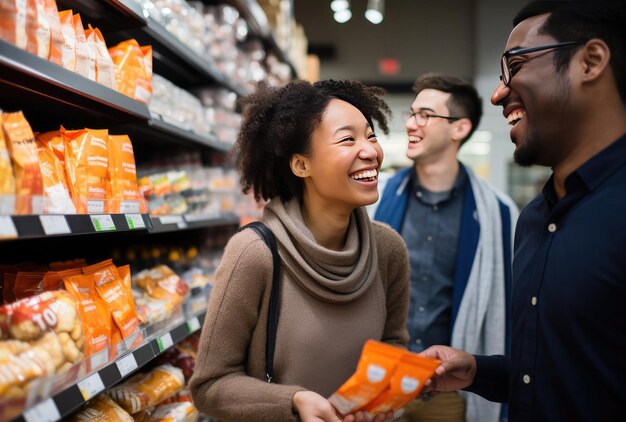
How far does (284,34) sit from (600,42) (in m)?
4.24

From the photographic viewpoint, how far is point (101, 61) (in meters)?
1.87

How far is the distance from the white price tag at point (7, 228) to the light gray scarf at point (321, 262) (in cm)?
68

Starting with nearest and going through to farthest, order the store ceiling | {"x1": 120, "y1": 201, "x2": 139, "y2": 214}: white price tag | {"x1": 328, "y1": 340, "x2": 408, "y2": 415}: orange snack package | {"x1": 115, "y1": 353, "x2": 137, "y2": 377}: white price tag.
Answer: {"x1": 328, "y1": 340, "x2": 408, "y2": 415}: orange snack package < {"x1": 115, "y1": 353, "x2": 137, "y2": 377}: white price tag < {"x1": 120, "y1": 201, "x2": 139, "y2": 214}: white price tag < the store ceiling

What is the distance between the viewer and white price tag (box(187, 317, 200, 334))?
2.28 metres

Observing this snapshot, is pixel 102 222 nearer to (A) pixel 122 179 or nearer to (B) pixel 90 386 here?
(A) pixel 122 179

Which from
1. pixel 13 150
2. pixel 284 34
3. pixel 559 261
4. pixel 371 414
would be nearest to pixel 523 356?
pixel 559 261

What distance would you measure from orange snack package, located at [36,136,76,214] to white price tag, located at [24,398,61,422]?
1.56 ft

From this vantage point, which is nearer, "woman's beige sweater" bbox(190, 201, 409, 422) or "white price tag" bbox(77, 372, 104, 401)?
"white price tag" bbox(77, 372, 104, 401)

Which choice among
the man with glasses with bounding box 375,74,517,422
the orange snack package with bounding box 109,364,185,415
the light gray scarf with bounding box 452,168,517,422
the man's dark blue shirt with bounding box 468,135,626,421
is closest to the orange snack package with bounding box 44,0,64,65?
the orange snack package with bounding box 109,364,185,415

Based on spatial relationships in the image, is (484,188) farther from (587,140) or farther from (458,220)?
(587,140)

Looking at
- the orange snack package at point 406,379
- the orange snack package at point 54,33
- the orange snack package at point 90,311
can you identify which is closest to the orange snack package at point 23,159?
the orange snack package at point 54,33

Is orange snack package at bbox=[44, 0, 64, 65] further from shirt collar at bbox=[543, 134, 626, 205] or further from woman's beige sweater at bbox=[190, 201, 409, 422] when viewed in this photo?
shirt collar at bbox=[543, 134, 626, 205]

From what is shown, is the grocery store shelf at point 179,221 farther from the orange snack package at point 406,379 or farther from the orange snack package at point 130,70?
the orange snack package at point 406,379

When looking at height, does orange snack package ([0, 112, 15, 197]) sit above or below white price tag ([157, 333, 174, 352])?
above
